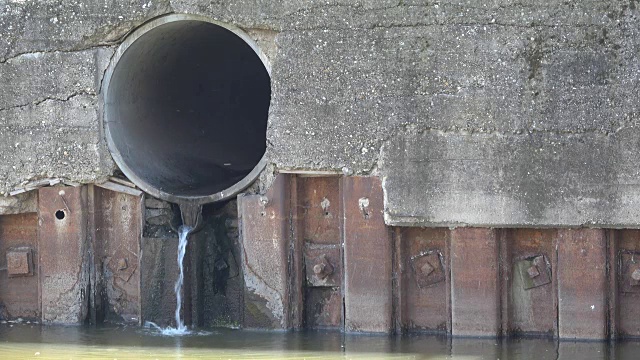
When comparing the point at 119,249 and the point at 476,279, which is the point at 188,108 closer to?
the point at 119,249

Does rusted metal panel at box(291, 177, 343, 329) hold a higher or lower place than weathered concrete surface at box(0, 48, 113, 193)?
lower

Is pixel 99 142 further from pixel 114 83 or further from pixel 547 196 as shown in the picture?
pixel 547 196

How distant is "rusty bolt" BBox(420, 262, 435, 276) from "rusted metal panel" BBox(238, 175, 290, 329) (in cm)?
105

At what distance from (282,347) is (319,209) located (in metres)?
1.15

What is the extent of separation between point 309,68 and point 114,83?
1.72m

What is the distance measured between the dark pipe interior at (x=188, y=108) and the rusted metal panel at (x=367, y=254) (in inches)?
67.4

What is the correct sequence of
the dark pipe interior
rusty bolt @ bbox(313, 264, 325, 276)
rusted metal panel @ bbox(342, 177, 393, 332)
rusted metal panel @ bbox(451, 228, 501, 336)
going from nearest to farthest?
rusted metal panel @ bbox(451, 228, 501, 336) → rusted metal panel @ bbox(342, 177, 393, 332) → rusty bolt @ bbox(313, 264, 325, 276) → the dark pipe interior

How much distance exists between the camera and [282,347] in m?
9.80

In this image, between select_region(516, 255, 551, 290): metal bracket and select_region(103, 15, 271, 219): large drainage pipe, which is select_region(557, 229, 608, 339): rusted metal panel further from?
select_region(103, 15, 271, 219): large drainage pipe

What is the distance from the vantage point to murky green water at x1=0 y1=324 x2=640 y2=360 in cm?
949

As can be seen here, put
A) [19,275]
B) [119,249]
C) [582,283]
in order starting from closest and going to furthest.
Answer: [582,283], [119,249], [19,275]

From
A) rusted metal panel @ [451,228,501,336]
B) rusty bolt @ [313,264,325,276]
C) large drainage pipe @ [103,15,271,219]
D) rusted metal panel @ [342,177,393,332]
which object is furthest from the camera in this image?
large drainage pipe @ [103,15,271,219]

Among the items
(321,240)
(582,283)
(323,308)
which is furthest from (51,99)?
(582,283)

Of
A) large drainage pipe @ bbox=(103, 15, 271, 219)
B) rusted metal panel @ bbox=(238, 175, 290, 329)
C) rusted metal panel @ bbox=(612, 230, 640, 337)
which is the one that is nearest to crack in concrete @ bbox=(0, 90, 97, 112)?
large drainage pipe @ bbox=(103, 15, 271, 219)
